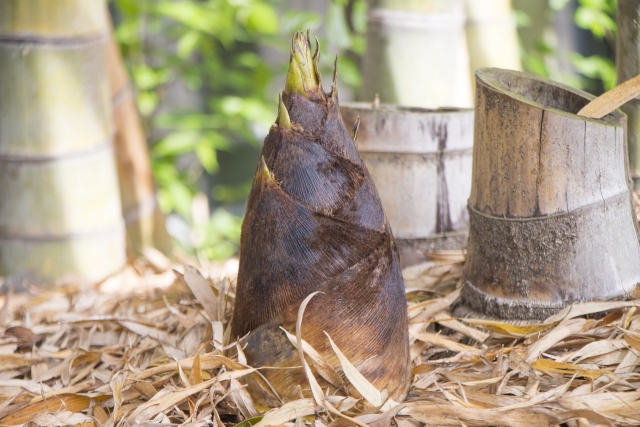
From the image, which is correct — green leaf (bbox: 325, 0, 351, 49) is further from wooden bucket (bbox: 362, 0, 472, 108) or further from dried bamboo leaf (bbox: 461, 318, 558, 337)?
dried bamboo leaf (bbox: 461, 318, 558, 337)

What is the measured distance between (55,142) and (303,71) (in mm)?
1186

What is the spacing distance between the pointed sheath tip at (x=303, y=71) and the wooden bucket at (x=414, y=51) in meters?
1.04

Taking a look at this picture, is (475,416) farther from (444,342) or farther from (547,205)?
(547,205)

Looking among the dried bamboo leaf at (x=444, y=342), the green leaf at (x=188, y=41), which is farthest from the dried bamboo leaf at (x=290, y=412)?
the green leaf at (x=188, y=41)

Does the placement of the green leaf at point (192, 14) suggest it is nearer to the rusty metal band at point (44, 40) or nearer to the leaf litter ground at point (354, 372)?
the rusty metal band at point (44, 40)

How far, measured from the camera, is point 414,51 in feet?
5.81

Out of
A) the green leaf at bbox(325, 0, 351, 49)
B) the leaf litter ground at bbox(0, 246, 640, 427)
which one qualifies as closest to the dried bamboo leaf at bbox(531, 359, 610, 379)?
the leaf litter ground at bbox(0, 246, 640, 427)

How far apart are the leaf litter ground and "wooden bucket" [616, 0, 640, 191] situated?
46 cm

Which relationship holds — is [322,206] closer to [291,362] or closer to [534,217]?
[291,362]

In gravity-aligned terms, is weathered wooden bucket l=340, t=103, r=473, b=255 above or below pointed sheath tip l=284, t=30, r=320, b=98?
below

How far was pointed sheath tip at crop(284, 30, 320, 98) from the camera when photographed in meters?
0.75

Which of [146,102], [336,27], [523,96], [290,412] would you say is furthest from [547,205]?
[146,102]

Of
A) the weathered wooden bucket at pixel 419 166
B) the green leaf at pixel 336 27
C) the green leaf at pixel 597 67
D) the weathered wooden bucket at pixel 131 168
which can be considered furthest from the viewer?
the green leaf at pixel 597 67

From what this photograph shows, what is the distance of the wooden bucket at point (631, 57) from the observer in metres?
1.19
